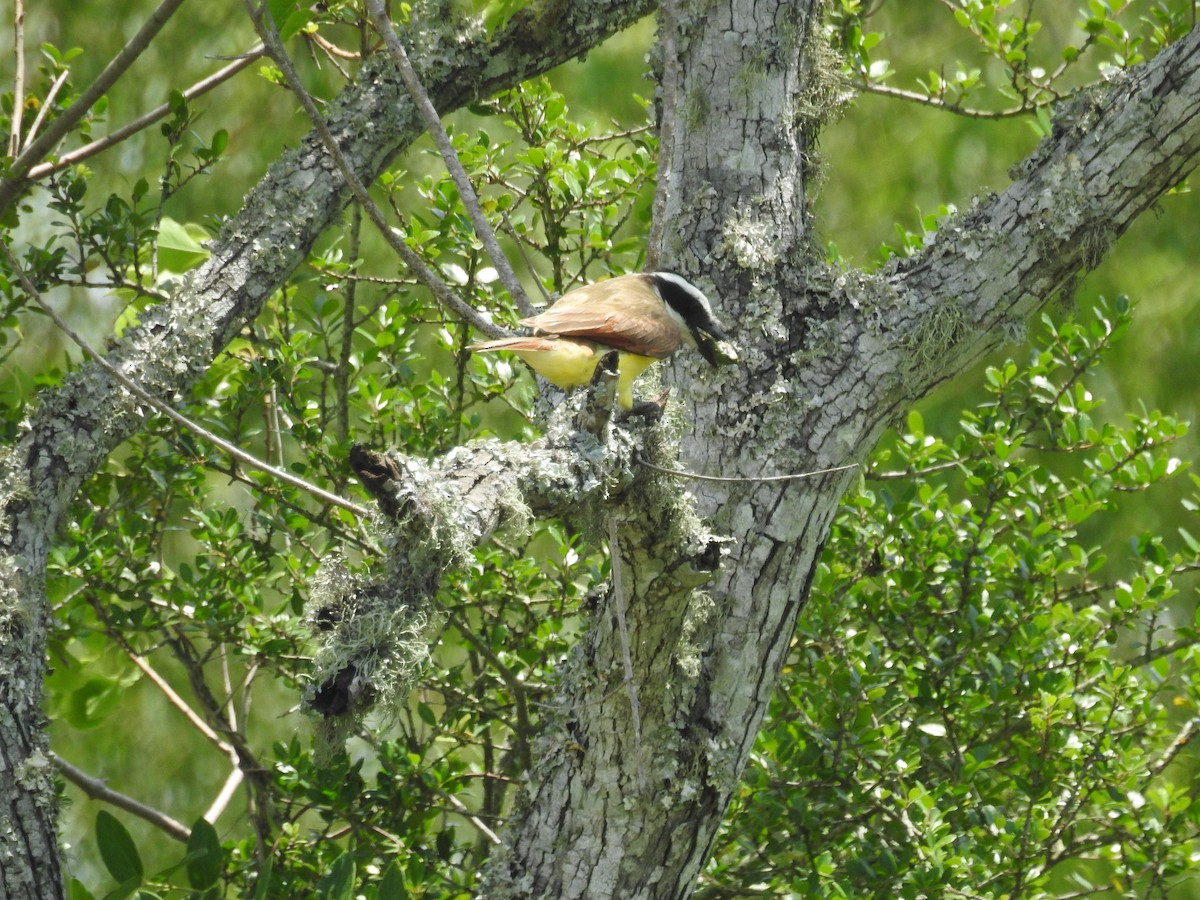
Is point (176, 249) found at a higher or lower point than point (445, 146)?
higher

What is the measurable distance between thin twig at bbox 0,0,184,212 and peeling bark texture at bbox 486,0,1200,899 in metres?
0.94

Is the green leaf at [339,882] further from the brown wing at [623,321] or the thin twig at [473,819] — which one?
the brown wing at [623,321]

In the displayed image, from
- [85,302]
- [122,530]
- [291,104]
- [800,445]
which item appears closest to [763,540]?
[800,445]

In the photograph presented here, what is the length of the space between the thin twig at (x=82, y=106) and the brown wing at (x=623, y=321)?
0.78 meters

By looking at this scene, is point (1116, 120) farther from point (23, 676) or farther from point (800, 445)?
point (23, 676)

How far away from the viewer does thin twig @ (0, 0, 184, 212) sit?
201cm

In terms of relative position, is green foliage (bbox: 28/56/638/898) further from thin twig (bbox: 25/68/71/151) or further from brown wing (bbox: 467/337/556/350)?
brown wing (bbox: 467/337/556/350)

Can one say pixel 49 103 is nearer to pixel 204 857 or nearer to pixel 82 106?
pixel 82 106

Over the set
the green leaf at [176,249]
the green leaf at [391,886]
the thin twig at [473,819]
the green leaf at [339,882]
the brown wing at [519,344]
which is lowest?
the green leaf at [339,882]

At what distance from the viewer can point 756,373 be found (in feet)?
6.93

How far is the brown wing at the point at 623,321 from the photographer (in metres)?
1.95

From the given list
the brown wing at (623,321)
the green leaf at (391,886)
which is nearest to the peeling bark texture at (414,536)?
the brown wing at (623,321)

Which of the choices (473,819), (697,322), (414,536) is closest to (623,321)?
(697,322)

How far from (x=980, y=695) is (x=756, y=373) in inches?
33.6
